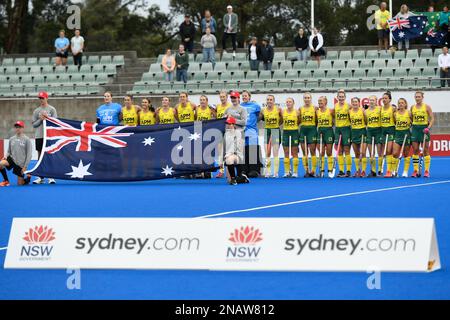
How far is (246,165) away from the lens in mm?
22469

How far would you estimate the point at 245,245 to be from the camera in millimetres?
9234

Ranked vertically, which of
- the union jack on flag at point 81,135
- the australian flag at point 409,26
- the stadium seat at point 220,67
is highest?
the australian flag at point 409,26

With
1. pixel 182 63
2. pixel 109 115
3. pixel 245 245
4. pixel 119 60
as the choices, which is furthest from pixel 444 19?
pixel 245 245

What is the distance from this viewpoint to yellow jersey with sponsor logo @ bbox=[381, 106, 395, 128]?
21.8 meters

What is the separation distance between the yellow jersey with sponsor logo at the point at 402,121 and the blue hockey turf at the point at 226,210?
1.31 metres

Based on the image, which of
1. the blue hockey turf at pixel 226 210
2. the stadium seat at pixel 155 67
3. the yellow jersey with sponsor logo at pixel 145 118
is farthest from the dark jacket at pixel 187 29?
the yellow jersey with sponsor logo at pixel 145 118

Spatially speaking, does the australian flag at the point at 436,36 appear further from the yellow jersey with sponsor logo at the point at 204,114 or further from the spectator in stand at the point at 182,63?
the yellow jersey with sponsor logo at the point at 204,114

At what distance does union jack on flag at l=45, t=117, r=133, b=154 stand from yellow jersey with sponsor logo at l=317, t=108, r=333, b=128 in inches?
171

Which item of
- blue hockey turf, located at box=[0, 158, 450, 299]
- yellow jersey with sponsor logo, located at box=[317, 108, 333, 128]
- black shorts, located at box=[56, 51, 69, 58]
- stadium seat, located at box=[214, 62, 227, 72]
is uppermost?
black shorts, located at box=[56, 51, 69, 58]

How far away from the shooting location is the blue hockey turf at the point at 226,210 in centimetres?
895

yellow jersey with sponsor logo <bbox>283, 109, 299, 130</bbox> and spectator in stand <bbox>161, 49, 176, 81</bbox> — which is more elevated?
spectator in stand <bbox>161, 49, 176, 81</bbox>

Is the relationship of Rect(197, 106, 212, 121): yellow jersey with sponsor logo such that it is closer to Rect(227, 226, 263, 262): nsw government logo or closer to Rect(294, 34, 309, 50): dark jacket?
Rect(294, 34, 309, 50): dark jacket

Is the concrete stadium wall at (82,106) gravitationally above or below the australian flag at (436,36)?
below

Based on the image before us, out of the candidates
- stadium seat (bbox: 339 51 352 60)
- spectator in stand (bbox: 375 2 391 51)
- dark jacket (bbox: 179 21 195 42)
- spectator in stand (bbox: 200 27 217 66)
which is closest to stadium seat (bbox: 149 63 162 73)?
dark jacket (bbox: 179 21 195 42)
